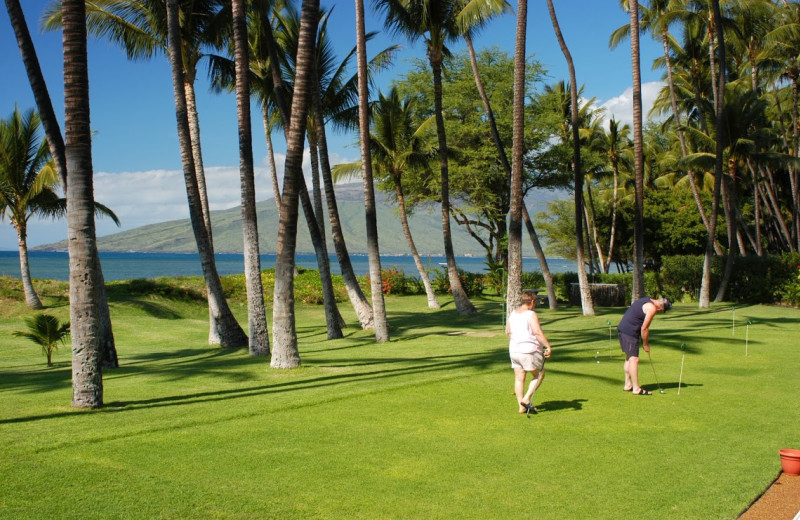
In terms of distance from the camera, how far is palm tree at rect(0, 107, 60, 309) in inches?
939

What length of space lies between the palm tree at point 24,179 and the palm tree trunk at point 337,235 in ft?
34.3

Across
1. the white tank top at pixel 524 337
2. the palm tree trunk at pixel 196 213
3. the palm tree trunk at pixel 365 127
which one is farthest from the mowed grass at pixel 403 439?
the palm tree trunk at pixel 365 127

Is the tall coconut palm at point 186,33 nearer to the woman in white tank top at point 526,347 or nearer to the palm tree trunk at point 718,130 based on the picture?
the woman in white tank top at point 526,347

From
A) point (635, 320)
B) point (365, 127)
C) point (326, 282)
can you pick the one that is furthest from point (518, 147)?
point (635, 320)

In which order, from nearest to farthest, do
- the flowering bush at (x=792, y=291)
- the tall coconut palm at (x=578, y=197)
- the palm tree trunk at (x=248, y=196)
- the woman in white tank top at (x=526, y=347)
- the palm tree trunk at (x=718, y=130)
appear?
the woman in white tank top at (x=526, y=347) → the palm tree trunk at (x=248, y=196) → the tall coconut palm at (x=578, y=197) → the palm tree trunk at (x=718, y=130) → the flowering bush at (x=792, y=291)

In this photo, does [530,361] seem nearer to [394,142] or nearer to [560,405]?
[560,405]

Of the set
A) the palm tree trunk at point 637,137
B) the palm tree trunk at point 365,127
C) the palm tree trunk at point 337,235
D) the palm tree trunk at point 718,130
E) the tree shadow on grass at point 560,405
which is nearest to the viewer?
the tree shadow on grass at point 560,405

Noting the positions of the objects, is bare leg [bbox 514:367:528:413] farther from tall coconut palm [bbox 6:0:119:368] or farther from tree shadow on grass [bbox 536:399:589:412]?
tall coconut palm [bbox 6:0:119:368]

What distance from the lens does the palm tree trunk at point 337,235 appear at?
2072cm

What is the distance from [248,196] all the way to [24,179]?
13.2 m

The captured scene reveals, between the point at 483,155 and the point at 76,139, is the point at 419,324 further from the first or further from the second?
the point at 483,155

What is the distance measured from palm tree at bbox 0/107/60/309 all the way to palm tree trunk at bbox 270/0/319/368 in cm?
1492

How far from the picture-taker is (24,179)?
24.5 m

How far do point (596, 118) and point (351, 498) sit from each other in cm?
4745
